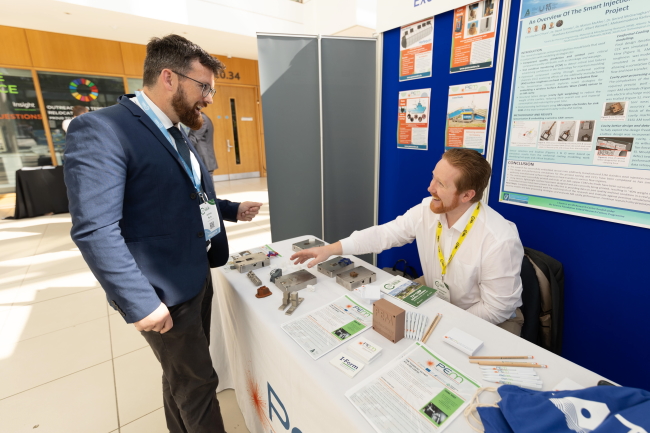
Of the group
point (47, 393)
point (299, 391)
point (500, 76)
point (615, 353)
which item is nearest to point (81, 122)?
point (299, 391)

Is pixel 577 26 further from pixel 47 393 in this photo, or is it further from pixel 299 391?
pixel 47 393

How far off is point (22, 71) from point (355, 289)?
778 cm

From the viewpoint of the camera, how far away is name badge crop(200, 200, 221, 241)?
1.19 metres

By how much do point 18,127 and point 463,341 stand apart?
8062mm

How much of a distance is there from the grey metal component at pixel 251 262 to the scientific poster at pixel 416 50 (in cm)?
163

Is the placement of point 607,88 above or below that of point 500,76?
below

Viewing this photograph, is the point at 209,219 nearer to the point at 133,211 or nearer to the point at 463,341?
the point at 133,211

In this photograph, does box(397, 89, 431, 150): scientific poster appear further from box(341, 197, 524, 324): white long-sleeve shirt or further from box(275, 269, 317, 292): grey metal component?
box(275, 269, 317, 292): grey metal component

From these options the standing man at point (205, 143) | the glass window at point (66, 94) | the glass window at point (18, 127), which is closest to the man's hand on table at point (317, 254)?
the standing man at point (205, 143)

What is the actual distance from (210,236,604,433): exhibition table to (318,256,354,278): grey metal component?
25 millimetres

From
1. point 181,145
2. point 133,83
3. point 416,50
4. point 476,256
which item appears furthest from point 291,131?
point 133,83

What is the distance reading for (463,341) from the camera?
3.20 feet

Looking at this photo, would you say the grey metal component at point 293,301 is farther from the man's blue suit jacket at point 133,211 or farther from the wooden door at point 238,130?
the wooden door at point 238,130

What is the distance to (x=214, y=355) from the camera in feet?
5.78
